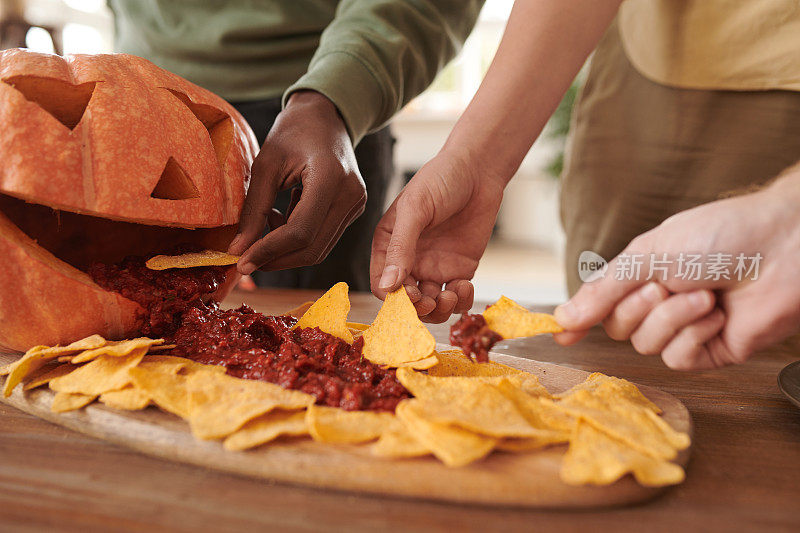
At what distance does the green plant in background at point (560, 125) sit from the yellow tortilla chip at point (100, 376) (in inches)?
210

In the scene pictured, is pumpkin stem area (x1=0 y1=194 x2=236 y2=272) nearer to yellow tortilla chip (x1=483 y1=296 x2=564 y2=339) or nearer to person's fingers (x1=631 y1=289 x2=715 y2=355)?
yellow tortilla chip (x1=483 y1=296 x2=564 y2=339)

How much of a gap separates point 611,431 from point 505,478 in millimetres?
150

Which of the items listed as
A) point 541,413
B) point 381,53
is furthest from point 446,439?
point 381,53

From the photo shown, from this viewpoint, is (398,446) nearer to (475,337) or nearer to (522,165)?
(475,337)

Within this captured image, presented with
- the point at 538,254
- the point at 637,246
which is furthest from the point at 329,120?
the point at 538,254

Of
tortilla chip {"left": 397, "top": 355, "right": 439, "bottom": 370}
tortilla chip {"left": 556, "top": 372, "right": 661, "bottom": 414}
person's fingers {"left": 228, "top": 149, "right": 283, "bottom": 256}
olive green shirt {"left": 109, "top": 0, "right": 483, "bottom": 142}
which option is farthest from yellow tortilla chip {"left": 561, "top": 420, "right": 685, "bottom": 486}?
olive green shirt {"left": 109, "top": 0, "right": 483, "bottom": 142}

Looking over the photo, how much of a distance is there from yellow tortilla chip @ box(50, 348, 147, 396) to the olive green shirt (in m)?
0.90

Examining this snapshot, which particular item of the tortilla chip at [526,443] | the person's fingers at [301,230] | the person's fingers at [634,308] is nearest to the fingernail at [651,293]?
the person's fingers at [634,308]

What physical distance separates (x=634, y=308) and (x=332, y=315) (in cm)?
55

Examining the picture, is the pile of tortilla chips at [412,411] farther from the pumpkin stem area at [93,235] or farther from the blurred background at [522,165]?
the blurred background at [522,165]

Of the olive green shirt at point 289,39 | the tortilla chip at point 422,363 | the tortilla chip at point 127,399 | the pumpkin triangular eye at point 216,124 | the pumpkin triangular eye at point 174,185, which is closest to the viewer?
the tortilla chip at point 127,399

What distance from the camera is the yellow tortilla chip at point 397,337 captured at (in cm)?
98

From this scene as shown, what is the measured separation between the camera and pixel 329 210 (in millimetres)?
1253

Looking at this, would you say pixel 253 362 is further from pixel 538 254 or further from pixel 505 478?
pixel 538 254
